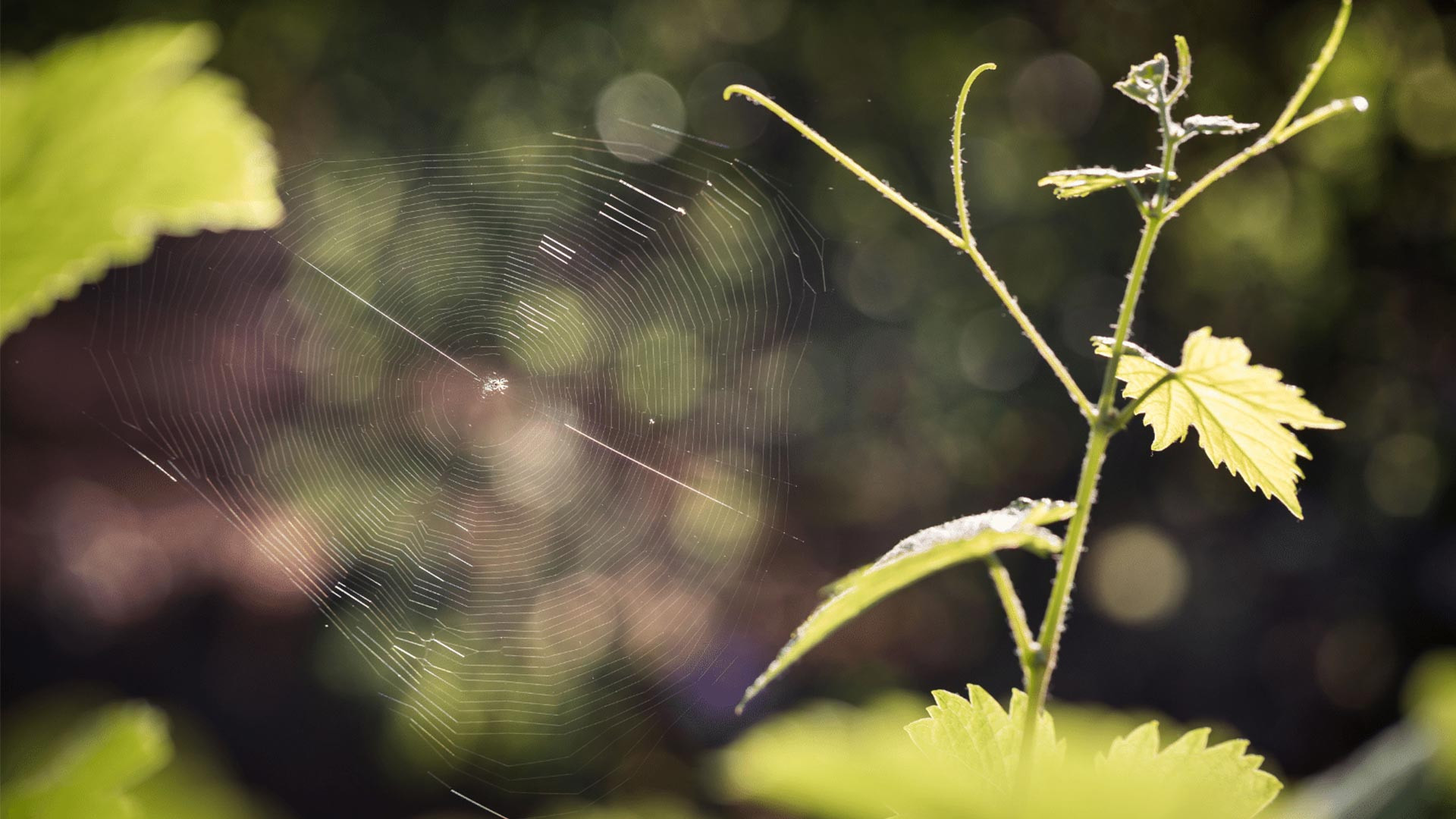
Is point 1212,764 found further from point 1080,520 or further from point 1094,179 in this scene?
point 1094,179

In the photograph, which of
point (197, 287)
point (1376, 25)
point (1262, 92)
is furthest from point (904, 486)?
point (197, 287)

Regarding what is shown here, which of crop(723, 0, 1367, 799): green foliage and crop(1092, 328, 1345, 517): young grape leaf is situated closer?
crop(723, 0, 1367, 799): green foliage

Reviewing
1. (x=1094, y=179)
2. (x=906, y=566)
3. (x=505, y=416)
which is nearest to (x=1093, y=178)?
(x=1094, y=179)

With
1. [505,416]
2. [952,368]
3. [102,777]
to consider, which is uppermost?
[952,368]

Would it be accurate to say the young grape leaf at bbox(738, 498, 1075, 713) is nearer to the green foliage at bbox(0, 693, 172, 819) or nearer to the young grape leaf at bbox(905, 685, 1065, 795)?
the young grape leaf at bbox(905, 685, 1065, 795)

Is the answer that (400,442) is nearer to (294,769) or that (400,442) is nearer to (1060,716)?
(294,769)

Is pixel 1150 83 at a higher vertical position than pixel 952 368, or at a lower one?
lower

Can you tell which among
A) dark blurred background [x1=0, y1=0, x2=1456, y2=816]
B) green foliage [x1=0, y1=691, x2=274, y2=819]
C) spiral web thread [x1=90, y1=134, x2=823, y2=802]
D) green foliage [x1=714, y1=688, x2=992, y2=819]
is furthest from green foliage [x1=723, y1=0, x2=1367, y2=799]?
dark blurred background [x1=0, y1=0, x2=1456, y2=816]
